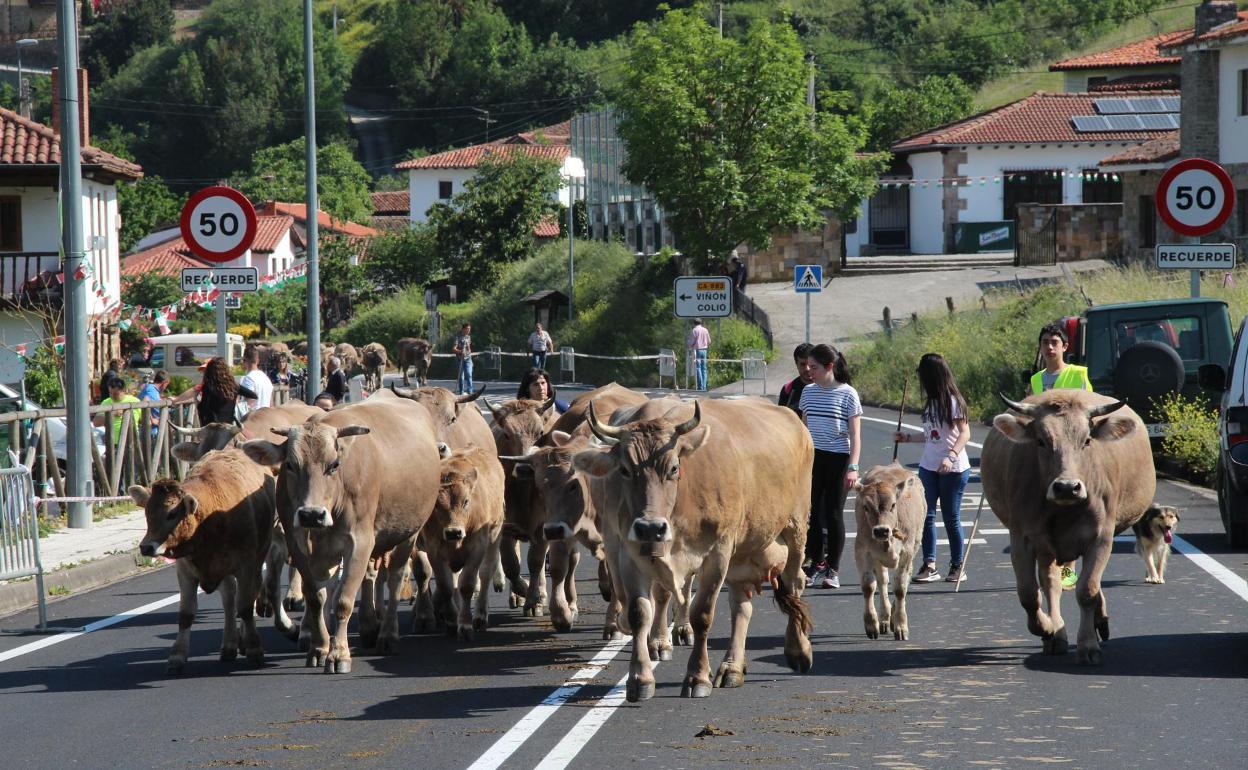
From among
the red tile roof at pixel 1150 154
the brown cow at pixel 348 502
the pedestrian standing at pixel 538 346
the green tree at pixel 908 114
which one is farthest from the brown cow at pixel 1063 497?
the green tree at pixel 908 114

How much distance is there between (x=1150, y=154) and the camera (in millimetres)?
48781

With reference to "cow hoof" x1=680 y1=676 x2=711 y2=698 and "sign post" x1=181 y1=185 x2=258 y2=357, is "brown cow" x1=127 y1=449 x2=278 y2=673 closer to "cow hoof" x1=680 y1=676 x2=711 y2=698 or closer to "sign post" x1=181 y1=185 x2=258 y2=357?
"cow hoof" x1=680 y1=676 x2=711 y2=698

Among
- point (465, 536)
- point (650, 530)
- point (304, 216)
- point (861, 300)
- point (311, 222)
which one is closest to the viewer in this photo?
point (650, 530)

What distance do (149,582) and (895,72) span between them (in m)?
92.8

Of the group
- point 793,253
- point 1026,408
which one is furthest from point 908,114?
point 1026,408

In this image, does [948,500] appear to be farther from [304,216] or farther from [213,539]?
[304,216]

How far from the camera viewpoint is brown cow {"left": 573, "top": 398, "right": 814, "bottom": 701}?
9211 mm

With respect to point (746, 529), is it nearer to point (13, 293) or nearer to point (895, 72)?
point (13, 293)

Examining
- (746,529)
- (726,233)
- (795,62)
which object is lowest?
(746,529)

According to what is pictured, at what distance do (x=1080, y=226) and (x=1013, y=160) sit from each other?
218 inches

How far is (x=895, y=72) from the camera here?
10356 cm

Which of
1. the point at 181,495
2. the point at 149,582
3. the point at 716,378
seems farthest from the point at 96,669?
the point at 716,378

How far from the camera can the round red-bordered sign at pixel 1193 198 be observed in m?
18.4

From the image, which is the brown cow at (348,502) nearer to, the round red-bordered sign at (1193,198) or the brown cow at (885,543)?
the brown cow at (885,543)
